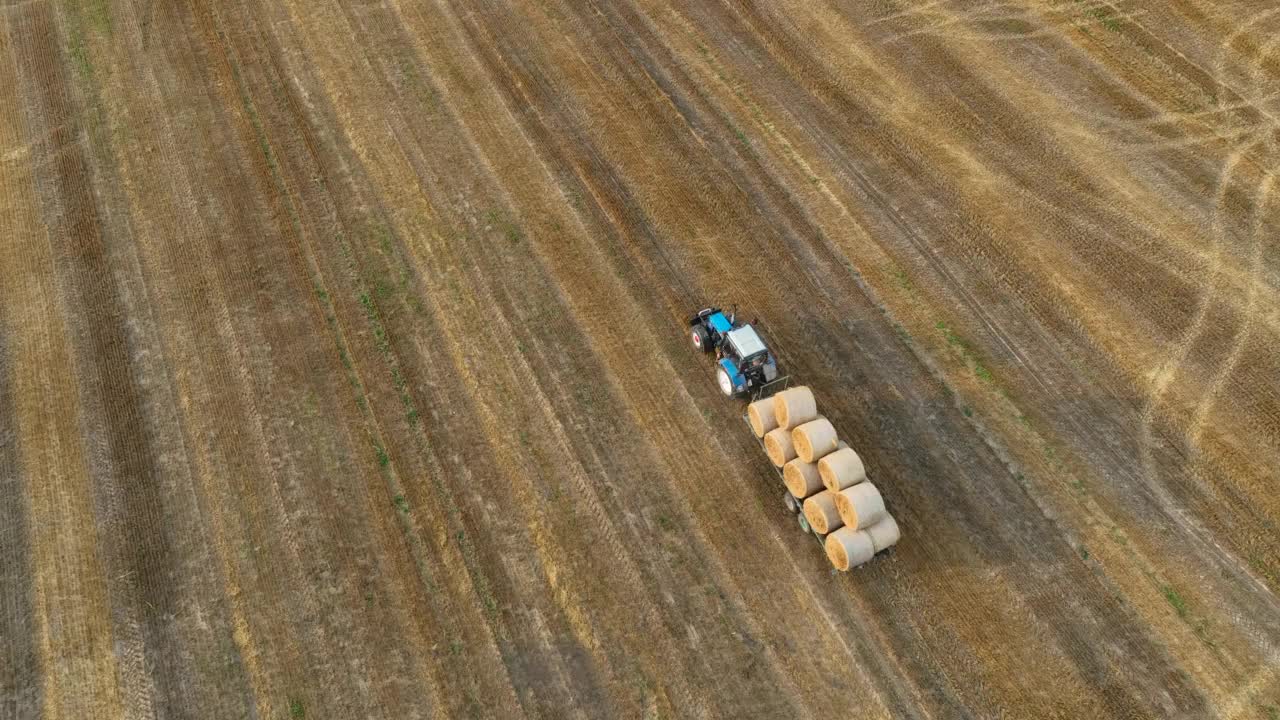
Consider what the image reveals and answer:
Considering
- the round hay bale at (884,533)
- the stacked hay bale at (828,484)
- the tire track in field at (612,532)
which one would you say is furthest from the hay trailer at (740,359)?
the tire track in field at (612,532)

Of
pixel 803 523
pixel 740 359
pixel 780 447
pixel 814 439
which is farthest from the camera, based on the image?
pixel 740 359

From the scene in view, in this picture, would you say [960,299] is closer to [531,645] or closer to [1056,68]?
[1056,68]

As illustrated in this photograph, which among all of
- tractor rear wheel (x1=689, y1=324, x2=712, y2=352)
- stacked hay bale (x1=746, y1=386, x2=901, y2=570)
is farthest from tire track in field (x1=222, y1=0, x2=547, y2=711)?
stacked hay bale (x1=746, y1=386, x2=901, y2=570)

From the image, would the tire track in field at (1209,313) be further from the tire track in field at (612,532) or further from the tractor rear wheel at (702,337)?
the tire track in field at (612,532)

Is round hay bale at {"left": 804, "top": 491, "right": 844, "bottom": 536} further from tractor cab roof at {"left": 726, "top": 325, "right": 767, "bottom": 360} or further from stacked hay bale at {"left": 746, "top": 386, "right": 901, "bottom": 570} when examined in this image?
tractor cab roof at {"left": 726, "top": 325, "right": 767, "bottom": 360}

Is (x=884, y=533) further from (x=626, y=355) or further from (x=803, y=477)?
(x=626, y=355)

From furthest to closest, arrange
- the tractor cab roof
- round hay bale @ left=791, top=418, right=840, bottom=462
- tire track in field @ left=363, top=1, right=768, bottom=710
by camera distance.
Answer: the tractor cab roof
tire track in field @ left=363, top=1, right=768, bottom=710
round hay bale @ left=791, top=418, right=840, bottom=462

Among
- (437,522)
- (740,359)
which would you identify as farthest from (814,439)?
(437,522)

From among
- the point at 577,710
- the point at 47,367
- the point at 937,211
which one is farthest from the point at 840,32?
the point at 47,367
